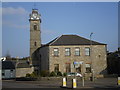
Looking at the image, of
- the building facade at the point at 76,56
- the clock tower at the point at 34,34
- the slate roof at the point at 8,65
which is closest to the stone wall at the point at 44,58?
the building facade at the point at 76,56

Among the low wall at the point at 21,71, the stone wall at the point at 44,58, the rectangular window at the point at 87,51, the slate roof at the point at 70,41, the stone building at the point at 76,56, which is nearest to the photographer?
the stone building at the point at 76,56

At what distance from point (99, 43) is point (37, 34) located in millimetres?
20250

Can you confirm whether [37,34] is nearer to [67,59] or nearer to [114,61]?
[67,59]

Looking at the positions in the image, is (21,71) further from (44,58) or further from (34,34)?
(34,34)

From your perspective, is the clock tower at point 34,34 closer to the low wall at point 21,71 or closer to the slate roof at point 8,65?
the low wall at point 21,71

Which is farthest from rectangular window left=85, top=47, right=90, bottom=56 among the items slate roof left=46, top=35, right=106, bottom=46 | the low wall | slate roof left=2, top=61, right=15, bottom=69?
slate roof left=2, top=61, right=15, bottom=69

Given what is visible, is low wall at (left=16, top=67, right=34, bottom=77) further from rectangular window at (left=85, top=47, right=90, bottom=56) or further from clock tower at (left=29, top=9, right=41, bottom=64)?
rectangular window at (left=85, top=47, right=90, bottom=56)

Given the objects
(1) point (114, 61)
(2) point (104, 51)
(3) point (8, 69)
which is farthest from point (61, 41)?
(3) point (8, 69)

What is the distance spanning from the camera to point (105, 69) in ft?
171

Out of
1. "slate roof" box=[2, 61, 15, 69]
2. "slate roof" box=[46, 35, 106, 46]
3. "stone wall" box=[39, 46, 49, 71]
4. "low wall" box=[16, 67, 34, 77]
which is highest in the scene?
"slate roof" box=[46, 35, 106, 46]

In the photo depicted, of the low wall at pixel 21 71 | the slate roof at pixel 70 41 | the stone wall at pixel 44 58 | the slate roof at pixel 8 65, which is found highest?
the slate roof at pixel 70 41

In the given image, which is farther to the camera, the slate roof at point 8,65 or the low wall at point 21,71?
the slate roof at point 8,65

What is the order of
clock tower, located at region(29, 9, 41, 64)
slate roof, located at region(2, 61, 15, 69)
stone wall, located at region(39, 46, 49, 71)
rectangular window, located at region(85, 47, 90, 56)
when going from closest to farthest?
rectangular window, located at region(85, 47, 90, 56)
stone wall, located at region(39, 46, 49, 71)
clock tower, located at region(29, 9, 41, 64)
slate roof, located at region(2, 61, 15, 69)

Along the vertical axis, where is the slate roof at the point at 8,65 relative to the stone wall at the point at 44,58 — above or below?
below
